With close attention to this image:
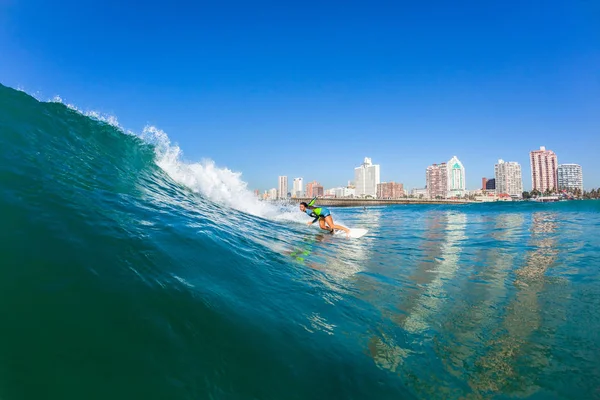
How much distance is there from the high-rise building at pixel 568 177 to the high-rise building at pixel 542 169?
6828 millimetres

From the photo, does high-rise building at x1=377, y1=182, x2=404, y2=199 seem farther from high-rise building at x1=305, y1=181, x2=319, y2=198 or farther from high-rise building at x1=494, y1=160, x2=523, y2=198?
high-rise building at x1=494, y1=160, x2=523, y2=198

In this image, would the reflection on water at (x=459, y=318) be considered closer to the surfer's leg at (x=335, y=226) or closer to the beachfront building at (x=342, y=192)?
the surfer's leg at (x=335, y=226)

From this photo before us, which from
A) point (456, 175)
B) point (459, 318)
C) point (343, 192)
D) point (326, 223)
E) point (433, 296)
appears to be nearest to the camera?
point (459, 318)

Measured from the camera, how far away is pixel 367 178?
6644 inches

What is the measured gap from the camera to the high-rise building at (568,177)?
6102 inches

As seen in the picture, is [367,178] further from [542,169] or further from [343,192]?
[542,169]

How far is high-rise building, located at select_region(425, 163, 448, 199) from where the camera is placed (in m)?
158

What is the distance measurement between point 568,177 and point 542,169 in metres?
19.4

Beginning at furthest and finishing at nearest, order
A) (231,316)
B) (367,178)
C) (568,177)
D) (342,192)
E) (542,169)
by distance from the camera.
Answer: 1. (342,192)
2. (367,178)
3. (568,177)
4. (542,169)
5. (231,316)

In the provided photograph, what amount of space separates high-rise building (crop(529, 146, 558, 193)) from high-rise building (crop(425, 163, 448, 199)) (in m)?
40.9

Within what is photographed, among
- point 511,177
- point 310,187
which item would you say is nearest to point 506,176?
point 511,177

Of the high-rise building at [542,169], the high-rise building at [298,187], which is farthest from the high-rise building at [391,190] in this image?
the high-rise building at [542,169]

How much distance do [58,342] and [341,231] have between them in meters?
11.8

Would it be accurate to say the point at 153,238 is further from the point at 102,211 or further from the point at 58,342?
the point at 58,342
